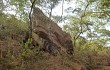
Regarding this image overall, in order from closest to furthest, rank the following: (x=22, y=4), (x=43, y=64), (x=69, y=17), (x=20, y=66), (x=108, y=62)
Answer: (x=20, y=66) < (x=43, y=64) < (x=22, y=4) < (x=108, y=62) < (x=69, y=17)

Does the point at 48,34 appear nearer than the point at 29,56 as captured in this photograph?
No

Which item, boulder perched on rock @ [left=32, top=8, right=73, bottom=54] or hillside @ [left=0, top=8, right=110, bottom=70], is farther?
boulder perched on rock @ [left=32, top=8, right=73, bottom=54]

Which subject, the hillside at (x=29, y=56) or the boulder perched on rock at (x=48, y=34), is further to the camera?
the boulder perched on rock at (x=48, y=34)

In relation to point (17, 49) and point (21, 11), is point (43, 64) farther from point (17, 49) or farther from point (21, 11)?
point (21, 11)

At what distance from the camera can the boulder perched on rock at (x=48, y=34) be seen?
10.5 metres

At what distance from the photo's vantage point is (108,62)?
12.2 metres

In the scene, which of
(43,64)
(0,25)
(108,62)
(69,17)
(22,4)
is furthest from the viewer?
(69,17)

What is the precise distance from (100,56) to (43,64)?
5.37 m

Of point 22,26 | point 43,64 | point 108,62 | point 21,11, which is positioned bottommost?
point 108,62

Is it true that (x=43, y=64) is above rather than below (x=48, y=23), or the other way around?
below

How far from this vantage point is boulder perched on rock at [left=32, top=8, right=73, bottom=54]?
412 inches

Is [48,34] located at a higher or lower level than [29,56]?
higher

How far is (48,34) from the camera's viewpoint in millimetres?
10836

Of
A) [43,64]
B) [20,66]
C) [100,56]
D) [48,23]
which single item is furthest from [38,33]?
[100,56]
